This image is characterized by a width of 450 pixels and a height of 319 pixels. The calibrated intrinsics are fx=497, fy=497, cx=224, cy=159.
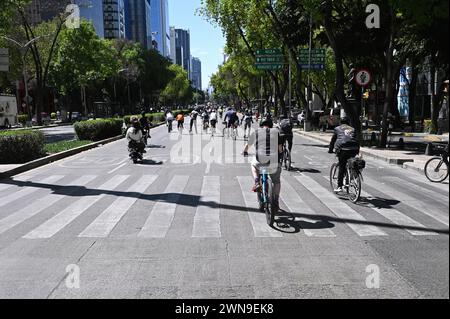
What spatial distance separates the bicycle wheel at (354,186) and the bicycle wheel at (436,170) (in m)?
3.76

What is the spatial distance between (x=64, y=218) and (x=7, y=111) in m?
47.4

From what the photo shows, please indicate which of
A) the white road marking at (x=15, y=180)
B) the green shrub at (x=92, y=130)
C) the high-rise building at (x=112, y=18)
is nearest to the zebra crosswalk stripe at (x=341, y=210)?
the white road marking at (x=15, y=180)

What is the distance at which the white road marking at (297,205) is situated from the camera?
24.3ft

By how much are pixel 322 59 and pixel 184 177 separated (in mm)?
25398

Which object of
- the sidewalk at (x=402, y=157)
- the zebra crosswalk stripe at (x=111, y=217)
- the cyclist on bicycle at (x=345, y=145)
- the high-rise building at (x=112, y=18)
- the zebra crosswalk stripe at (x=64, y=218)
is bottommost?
the zebra crosswalk stripe at (x=64, y=218)

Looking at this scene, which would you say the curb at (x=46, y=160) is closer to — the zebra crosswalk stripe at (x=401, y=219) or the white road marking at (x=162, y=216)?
the white road marking at (x=162, y=216)

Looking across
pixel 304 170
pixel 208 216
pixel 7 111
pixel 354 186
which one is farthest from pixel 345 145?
pixel 7 111

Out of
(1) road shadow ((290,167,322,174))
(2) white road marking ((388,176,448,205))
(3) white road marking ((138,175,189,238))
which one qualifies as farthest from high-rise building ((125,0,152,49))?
(3) white road marking ((138,175,189,238))

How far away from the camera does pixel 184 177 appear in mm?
13844

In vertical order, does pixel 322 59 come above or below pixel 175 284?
above

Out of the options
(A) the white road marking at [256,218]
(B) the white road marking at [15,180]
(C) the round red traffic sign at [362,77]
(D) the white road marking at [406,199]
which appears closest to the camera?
(A) the white road marking at [256,218]

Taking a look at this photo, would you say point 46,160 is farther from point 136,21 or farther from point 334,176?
point 136,21

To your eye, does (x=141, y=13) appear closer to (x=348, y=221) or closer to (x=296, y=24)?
(x=296, y=24)
